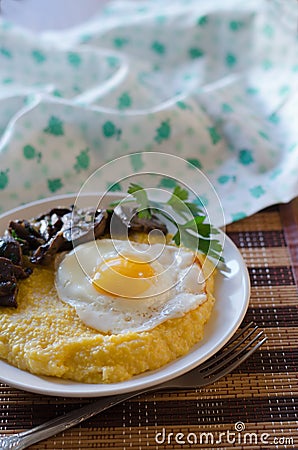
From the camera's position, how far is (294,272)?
3.02 metres

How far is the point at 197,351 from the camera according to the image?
7.65ft

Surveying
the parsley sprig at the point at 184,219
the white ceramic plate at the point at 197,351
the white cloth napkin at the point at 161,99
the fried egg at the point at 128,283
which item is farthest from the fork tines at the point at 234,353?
the white cloth napkin at the point at 161,99

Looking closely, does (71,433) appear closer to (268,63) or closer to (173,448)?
(173,448)

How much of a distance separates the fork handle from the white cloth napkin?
1485 millimetres

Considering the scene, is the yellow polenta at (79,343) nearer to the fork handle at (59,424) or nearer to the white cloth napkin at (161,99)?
the fork handle at (59,424)

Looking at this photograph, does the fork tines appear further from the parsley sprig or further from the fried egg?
the parsley sprig

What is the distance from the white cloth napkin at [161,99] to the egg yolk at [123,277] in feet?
3.20

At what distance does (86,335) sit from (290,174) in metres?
1.86

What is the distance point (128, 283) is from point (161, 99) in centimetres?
209

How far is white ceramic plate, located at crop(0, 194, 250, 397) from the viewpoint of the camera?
215 cm

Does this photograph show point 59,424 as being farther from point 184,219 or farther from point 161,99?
point 161,99

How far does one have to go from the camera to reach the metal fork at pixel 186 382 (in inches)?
85.2

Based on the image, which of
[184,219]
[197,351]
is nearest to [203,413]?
[197,351]

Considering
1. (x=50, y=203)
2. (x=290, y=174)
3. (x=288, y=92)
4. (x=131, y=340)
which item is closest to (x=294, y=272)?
(x=290, y=174)
